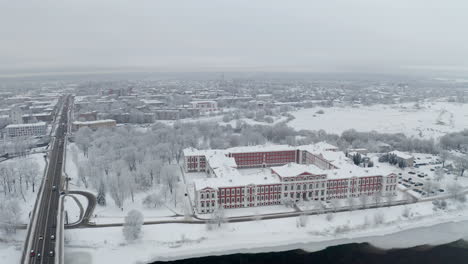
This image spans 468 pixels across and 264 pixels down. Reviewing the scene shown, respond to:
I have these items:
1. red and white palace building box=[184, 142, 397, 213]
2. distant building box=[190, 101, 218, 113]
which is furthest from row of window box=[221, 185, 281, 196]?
distant building box=[190, 101, 218, 113]

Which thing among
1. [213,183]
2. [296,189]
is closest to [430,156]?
[296,189]

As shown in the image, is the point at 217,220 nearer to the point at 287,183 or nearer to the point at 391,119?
the point at 287,183

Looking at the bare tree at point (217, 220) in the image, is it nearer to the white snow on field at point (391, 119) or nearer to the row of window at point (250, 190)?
the row of window at point (250, 190)

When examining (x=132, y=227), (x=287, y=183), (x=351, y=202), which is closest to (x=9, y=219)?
(x=132, y=227)

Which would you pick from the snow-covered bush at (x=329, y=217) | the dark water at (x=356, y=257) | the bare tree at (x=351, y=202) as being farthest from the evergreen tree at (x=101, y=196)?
the bare tree at (x=351, y=202)

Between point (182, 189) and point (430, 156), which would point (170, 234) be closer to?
point (182, 189)

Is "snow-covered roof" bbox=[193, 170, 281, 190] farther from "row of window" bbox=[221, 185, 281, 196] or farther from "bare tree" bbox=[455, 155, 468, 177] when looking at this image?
"bare tree" bbox=[455, 155, 468, 177]
